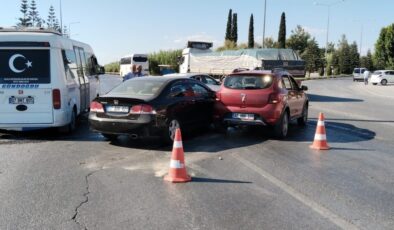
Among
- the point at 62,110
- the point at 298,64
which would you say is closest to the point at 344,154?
the point at 62,110

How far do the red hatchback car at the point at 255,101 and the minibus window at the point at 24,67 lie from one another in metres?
4.14

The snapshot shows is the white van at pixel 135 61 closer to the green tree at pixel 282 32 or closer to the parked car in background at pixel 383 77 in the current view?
the parked car in background at pixel 383 77

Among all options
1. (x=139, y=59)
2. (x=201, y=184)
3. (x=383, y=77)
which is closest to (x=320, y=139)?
(x=201, y=184)

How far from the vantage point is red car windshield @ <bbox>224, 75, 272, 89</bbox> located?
37.5ft

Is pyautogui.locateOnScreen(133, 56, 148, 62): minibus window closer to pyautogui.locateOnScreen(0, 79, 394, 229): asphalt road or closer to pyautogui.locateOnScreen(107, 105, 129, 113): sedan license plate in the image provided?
pyautogui.locateOnScreen(0, 79, 394, 229): asphalt road

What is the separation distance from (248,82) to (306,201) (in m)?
5.78

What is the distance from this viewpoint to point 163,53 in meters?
83.9

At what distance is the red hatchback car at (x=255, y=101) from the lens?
11.2 meters

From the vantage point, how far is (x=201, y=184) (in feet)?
23.2

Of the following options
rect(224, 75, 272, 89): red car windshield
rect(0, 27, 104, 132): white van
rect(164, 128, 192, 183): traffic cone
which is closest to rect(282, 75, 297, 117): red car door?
rect(224, 75, 272, 89): red car windshield

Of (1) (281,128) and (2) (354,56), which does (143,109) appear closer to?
(1) (281,128)

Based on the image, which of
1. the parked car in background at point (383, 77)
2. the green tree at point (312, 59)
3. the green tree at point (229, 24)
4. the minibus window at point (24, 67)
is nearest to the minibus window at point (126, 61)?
the parked car in background at point (383, 77)

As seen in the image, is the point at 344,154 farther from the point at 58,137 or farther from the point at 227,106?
the point at 58,137

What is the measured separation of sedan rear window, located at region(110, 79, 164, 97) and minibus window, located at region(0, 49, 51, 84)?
1.77 metres
